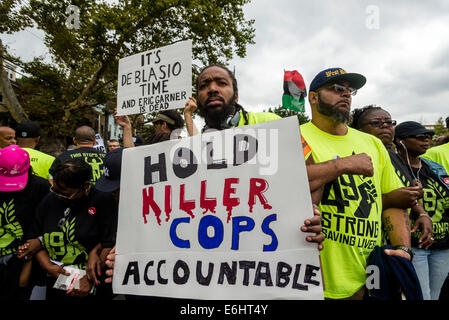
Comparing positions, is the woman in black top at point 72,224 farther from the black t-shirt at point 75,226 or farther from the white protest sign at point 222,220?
the white protest sign at point 222,220

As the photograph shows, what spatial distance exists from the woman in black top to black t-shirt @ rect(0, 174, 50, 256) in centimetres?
24

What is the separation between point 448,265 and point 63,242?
3364mm

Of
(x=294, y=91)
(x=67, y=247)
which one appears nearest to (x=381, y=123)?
(x=294, y=91)

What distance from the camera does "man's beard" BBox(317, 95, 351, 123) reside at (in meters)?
1.86

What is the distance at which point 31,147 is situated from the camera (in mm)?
3699

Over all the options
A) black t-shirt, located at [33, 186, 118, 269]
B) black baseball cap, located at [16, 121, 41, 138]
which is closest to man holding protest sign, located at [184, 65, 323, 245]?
black t-shirt, located at [33, 186, 118, 269]

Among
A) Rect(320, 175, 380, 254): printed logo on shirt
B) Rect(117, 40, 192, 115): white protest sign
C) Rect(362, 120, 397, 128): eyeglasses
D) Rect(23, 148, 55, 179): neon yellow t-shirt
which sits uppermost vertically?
Rect(117, 40, 192, 115): white protest sign

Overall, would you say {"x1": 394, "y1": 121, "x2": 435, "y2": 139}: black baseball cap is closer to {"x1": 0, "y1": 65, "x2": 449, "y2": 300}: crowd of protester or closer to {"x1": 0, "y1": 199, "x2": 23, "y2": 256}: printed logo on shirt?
{"x1": 0, "y1": 65, "x2": 449, "y2": 300}: crowd of protester

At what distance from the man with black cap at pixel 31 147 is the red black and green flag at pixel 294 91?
2.93 meters

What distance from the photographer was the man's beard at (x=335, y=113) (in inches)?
73.2

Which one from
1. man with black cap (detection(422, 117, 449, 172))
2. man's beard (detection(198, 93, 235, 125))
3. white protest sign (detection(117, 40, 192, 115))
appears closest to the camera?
man's beard (detection(198, 93, 235, 125))

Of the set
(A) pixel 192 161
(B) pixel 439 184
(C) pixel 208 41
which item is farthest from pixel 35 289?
(C) pixel 208 41

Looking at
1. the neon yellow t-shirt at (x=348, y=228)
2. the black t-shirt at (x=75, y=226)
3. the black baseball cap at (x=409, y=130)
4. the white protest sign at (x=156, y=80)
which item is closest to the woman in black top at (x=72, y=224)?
the black t-shirt at (x=75, y=226)

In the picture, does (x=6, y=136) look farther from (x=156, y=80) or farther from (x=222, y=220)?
(x=222, y=220)
